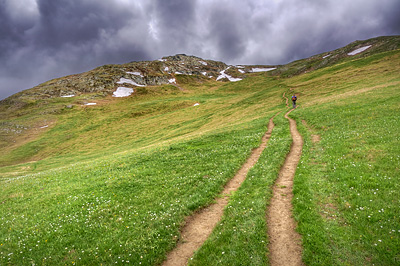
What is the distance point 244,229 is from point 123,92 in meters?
129

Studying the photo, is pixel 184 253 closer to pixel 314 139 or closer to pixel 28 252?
pixel 28 252

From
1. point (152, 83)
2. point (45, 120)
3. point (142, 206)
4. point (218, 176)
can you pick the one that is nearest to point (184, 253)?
point (142, 206)

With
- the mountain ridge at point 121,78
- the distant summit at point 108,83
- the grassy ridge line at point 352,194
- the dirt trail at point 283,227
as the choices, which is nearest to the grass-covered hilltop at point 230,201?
the grassy ridge line at point 352,194

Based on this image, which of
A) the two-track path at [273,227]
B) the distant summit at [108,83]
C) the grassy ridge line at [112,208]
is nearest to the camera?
the two-track path at [273,227]

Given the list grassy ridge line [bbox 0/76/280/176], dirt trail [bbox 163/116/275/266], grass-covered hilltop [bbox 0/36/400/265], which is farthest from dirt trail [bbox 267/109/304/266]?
grassy ridge line [bbox 0/76/280/176]

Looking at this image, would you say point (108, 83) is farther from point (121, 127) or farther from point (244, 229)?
point (244, 229)

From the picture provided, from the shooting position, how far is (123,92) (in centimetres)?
12350

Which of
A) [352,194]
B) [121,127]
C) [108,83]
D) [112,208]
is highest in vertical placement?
[108,83]

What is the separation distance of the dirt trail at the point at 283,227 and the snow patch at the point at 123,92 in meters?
122

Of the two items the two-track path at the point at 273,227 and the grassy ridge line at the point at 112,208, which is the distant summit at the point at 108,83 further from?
the two-track path at the point at 273,227

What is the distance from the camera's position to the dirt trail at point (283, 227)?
8.01 m

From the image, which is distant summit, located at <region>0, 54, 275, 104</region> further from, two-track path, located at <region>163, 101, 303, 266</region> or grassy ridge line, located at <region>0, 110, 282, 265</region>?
two-track path, located at <region>163, 101, 303, 266</region>

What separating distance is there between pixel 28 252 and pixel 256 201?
499 inches

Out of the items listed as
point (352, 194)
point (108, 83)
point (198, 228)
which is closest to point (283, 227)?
point (198, 228)
